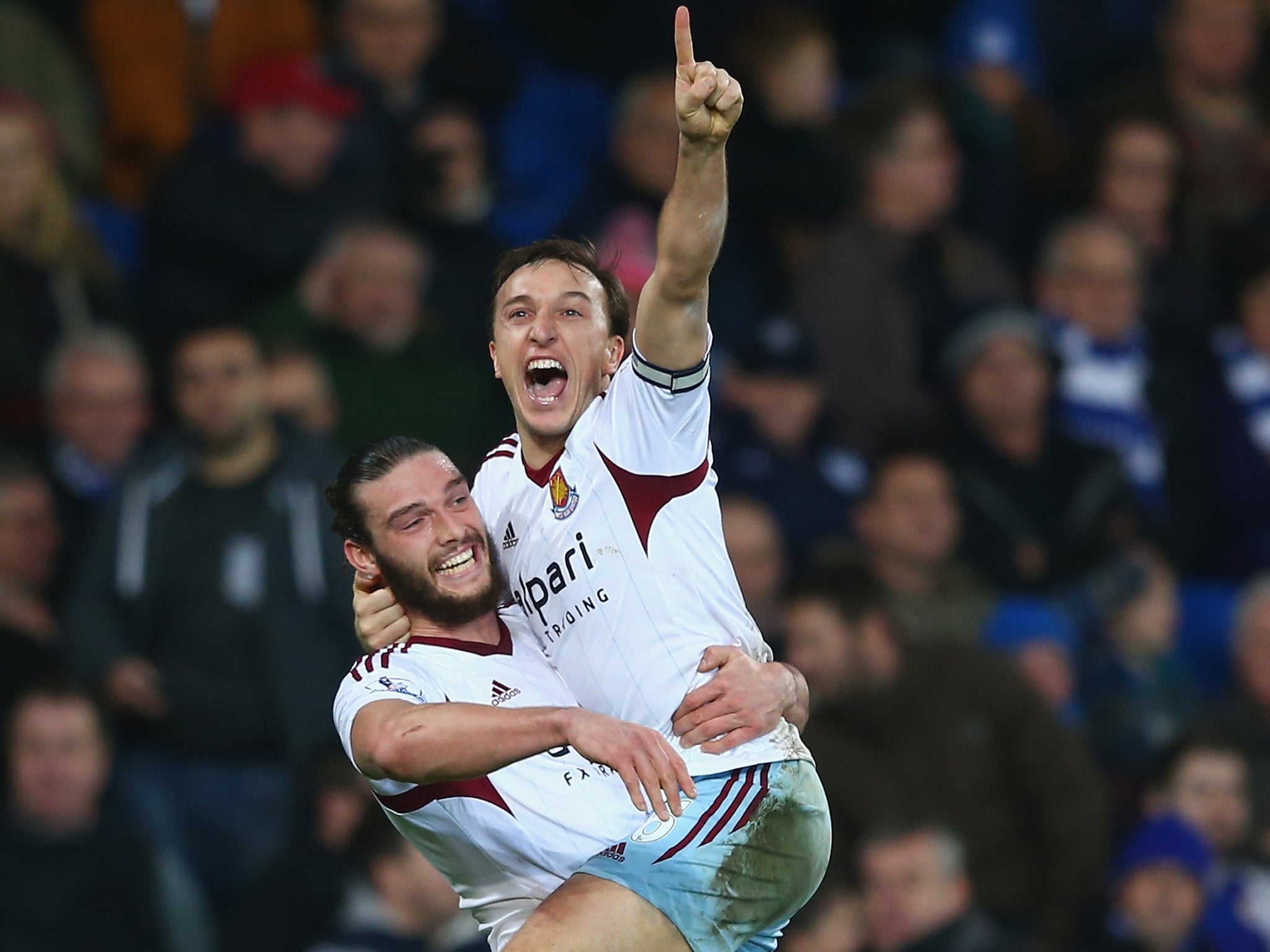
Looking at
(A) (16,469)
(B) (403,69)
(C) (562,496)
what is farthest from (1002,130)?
(C) (562,496)

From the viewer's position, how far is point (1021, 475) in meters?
11.0

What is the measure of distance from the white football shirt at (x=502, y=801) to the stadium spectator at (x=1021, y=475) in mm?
5156

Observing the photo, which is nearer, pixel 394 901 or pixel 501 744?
pixel 501 744

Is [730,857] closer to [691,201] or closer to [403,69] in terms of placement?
[691,201]

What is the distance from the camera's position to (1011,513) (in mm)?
10875

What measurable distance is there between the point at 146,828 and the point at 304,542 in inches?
50.7

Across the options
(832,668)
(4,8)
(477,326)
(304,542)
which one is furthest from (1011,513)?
(4,8)

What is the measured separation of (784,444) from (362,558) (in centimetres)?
487

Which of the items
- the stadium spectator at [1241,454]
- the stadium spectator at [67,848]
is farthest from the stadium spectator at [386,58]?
the stadium spectator at [1241,454]

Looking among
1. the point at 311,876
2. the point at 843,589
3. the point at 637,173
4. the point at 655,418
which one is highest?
the point at 637,173

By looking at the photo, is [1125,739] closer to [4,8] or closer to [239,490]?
[239,490]

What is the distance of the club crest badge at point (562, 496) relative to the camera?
5.75 m

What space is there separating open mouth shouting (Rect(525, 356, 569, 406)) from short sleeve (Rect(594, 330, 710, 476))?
7.6 inches

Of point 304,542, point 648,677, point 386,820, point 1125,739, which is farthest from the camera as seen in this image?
point 1125,739
